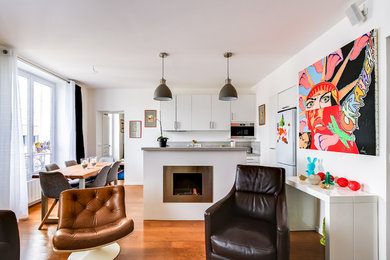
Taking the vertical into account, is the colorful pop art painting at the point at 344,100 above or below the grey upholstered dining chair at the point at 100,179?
above

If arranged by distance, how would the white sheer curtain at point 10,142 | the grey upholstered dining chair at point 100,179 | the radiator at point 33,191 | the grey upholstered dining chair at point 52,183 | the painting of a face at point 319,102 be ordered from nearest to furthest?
the painting of a face at point 319,102
the grey upholstered dining chair at point 52,183
the white sheer curtain at point 10,142
the grey upholstered dining chair at point 100,179
the radiator at point 33,191

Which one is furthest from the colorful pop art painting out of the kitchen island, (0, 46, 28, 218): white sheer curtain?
(0, 46, 28, 218): white sheer curtain

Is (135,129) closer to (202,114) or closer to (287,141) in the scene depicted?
(202,114)

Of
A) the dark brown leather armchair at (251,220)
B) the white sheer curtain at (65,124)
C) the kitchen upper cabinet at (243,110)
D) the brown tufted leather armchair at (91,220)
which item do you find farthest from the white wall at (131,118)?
the dark brown leather armchair at (251,220)

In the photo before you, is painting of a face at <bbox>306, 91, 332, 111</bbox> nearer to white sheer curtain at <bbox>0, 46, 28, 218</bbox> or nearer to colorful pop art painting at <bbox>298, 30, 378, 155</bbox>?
colorful pop art painting at <bbox>298, 30, 378, 155</bbox>

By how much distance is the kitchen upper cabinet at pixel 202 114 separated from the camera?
5.18m

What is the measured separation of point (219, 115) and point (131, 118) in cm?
234

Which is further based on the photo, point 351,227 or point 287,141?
point 287,141

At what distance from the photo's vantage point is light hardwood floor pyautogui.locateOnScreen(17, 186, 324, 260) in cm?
220

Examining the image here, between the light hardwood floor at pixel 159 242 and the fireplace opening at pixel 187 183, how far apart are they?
0.45 m

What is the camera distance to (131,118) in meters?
5.43

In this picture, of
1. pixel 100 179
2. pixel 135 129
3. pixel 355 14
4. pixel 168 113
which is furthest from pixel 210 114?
pixel 355 14

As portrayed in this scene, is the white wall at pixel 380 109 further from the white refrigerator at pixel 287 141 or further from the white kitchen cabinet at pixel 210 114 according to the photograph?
the white kitchen cabinet at pixel 210 114

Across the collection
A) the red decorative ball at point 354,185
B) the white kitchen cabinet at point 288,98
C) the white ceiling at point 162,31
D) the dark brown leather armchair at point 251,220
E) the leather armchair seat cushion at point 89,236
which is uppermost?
the white ceiling at point 162,31
